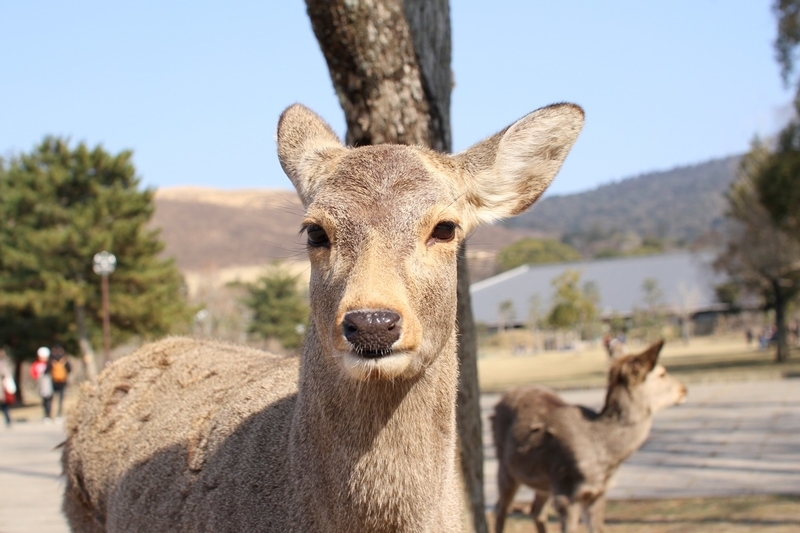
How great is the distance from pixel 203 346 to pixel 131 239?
4093 cm

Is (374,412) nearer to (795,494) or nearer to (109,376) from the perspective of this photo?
(109,376)

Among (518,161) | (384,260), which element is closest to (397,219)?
(384,260)

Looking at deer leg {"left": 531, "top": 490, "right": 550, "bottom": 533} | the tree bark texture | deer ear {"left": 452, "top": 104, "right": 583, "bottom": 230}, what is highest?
the tree bark texture

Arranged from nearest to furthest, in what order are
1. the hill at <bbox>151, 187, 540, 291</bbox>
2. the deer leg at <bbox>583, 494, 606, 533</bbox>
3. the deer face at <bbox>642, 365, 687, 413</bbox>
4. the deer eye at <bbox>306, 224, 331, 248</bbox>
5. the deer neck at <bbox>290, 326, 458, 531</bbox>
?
the deer neck at <bbox>290, 326, 458, 531</bbox>, the deer eye at <bbox>306, 224, 331, 248</bbox>, the deer leg at <bbox>583, 494, 606, 533</bbox>, the deer face at <bbox>642, 365, 687, 413</bbox>, the hill at <bbox>151, 187, 540, 291</bbox>

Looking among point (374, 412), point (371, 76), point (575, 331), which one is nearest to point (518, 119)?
point (374, 412)

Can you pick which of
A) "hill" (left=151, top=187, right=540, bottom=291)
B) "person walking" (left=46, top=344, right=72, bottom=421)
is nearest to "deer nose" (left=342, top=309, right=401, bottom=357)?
"person walking" (left=46, top=344, right=72, bottom=421)

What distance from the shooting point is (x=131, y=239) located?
1752 inches

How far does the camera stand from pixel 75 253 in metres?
43.7

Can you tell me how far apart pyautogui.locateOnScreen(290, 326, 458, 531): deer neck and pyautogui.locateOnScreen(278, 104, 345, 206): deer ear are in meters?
0.81

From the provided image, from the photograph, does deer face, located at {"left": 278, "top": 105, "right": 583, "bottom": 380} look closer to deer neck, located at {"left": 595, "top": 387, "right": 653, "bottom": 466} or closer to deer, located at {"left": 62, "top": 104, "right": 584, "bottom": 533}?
deer, located at {"left": 62, "top": 104, "right": 584, "bottom": 533}

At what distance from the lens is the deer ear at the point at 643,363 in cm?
939

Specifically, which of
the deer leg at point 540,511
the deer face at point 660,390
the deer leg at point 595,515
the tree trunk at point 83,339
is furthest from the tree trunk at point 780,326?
the tree trunk at point 83,339

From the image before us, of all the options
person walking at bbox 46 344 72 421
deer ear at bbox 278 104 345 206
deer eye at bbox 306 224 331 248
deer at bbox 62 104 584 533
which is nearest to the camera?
deer at bbox 62 104 584 533

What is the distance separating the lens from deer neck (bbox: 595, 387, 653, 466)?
912cm
